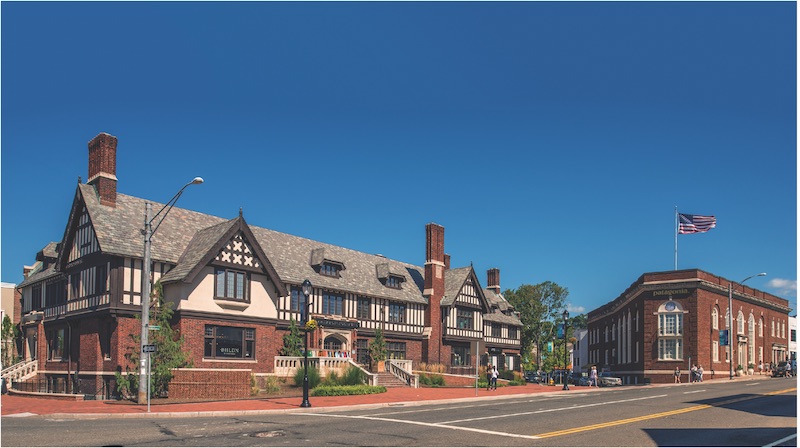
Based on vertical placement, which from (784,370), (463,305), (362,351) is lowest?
(784,370)

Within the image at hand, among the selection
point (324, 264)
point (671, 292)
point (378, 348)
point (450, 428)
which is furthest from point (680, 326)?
point (450, 428)

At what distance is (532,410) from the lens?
2662cm

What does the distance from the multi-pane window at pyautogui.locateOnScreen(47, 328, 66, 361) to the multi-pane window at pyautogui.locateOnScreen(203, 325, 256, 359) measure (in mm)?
8182

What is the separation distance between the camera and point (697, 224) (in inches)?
2415

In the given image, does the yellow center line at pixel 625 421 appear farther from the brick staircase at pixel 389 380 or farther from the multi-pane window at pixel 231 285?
the multi-pane window at pixel 231 285

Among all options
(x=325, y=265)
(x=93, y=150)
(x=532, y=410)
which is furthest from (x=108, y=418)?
(x=325, y=265)

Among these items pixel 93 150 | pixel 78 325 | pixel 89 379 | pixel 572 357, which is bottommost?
pixel 572 357

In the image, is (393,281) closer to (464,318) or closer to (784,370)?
(464,318)

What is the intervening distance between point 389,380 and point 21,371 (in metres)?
20.9

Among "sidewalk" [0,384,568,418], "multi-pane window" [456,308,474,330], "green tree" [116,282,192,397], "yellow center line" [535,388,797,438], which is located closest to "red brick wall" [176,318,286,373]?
"green tree" [116,282,192,397]

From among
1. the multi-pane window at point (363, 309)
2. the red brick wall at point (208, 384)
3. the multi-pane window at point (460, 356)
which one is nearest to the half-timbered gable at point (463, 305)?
the multi-pane window at point (460, 356)

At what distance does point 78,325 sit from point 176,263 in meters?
5.99

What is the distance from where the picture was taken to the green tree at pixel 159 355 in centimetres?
3225

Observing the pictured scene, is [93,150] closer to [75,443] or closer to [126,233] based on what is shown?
[126,233]
